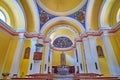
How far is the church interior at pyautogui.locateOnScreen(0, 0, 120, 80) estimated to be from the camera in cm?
905

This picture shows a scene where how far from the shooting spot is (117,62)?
890 cm

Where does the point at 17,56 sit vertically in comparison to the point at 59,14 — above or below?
below

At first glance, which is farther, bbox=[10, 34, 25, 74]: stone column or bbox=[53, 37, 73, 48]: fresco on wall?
bbox=[53, 37, 73, 48]: fresco on wall

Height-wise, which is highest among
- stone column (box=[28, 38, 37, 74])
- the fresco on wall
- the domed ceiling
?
the domed ceiling

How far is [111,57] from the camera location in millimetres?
9125

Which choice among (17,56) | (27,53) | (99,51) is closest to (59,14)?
(27,53)

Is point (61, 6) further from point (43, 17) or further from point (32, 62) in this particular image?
point (32, 62)

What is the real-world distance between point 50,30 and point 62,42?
6354 millimetres

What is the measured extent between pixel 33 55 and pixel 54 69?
7.81 meters

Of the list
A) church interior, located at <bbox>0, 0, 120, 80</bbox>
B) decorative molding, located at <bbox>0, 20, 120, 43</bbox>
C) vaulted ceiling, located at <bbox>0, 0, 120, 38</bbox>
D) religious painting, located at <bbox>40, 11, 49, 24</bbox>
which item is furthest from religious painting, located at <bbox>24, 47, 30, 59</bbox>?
religious painting, located at <bbox>40, 11, 49, 24</bbox>

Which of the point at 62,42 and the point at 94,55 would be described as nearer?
the point at 94,55

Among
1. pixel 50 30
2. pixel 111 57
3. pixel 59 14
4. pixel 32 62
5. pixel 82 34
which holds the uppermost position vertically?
pixel 59 14

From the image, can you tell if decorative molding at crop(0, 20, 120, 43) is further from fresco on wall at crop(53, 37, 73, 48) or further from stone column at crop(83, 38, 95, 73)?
fresco on wall at crop(53, 37, 73, 48)

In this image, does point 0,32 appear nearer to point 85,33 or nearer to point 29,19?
point 29,19
